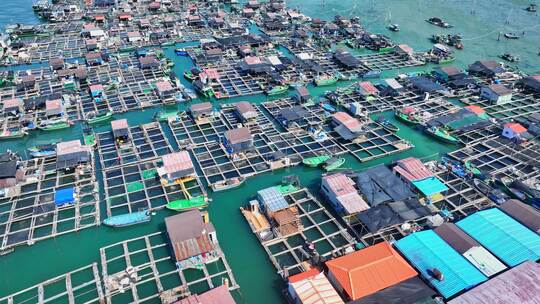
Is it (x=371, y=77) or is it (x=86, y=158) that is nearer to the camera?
(x=86, y=158)

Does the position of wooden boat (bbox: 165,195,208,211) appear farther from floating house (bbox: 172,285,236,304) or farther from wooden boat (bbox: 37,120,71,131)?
wooden boat (bbox: 37,120,71,131)

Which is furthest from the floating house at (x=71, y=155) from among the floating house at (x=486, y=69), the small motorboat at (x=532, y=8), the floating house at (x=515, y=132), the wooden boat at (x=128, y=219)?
the small motorboat at (x=532, y=8)

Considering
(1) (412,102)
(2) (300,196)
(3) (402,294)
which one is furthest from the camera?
(1) (412,102)

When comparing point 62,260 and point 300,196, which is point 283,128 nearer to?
point 300,196

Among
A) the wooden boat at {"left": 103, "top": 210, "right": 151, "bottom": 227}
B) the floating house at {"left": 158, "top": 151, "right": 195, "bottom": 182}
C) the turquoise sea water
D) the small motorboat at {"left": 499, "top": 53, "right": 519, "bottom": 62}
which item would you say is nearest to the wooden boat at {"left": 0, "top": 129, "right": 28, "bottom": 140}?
the turquoise sea water

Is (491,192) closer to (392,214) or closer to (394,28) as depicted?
(392,214)

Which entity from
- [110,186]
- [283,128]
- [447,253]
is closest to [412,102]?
[283,128]

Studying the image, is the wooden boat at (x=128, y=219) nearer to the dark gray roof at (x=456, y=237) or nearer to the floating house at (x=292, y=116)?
the floating house at (x=292, y=116)
